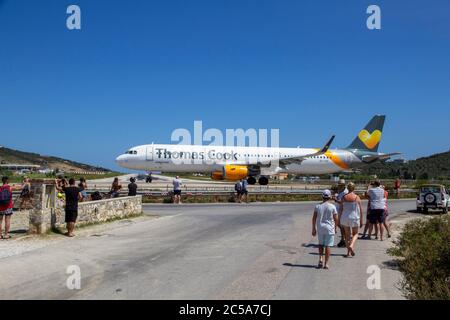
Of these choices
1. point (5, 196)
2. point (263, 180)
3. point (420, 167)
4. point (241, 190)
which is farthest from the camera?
point (420, 167)

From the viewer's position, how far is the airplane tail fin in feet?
164

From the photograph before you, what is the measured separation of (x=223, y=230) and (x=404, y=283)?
7738 millimetres

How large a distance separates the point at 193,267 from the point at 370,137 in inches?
1721

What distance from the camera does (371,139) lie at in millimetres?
49906

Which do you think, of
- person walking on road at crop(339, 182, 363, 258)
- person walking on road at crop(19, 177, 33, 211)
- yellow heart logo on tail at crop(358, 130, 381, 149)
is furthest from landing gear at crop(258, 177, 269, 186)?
person walking on road at crop(339, 182, 363, 258)

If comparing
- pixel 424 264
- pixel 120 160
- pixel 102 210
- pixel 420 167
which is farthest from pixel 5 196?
pixel 420 167

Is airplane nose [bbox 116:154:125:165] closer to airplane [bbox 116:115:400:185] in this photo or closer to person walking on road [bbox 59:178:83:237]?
airplane [bbox 116:115:400:185]

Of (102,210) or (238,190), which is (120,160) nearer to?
(238,190)

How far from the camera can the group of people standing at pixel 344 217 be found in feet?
31.4

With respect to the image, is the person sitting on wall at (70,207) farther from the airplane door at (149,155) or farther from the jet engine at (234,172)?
the airplane door at (149,155)

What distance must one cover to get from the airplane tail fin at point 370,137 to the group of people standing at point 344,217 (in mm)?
36865

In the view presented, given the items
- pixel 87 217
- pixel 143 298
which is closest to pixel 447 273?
pixel 143 298

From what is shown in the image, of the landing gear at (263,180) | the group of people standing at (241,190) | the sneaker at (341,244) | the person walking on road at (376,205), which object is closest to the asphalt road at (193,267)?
the sneaker at (341,244)
